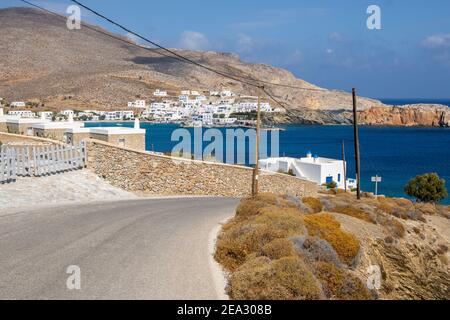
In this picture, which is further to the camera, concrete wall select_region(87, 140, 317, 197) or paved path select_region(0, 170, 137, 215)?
concrete wall select_region(87, 140, 317, 197)

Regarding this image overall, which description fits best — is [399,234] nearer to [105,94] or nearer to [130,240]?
[130,240]

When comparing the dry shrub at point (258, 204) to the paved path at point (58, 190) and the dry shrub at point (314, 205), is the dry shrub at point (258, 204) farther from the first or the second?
the paved path at point (58, 190)

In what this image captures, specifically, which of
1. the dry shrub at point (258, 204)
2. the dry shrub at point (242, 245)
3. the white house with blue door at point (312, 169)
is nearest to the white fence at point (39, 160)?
the dry shrub at point (258, 204)

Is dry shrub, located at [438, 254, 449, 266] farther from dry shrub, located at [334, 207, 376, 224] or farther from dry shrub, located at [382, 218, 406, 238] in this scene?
dry shrub, located at [334, 207, 376, 224]

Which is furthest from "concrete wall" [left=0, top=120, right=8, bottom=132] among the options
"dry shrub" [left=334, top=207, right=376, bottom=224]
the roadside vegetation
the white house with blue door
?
the white house with blue door

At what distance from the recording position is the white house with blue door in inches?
2437

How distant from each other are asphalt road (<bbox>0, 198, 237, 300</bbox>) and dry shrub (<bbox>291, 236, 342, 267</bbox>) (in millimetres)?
2044

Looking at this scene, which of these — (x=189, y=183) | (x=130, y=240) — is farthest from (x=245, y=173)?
(x=130, y=240)

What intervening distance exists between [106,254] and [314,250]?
4.57m

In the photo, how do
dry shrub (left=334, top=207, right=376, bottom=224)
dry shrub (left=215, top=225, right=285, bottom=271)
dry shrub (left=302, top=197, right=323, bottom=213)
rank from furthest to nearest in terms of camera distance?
dry shrub (left=334, top=207, right=376, bottom=224)
dry shrub (left=302, top=197, right=323, bottom=213)
dry shrub (left=215, top=225, right=285, bottom=271)

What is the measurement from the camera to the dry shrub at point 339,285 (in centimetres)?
921

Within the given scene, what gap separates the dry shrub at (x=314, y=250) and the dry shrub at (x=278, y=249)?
0.85 ft
